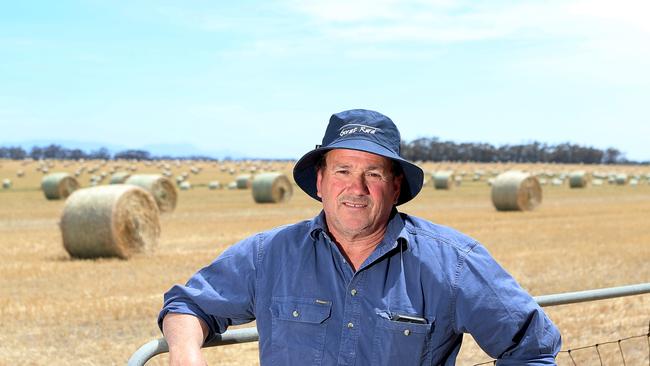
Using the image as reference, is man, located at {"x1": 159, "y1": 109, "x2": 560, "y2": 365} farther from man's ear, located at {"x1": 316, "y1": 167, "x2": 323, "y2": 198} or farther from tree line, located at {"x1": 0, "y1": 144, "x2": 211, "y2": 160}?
tree line, located at {"x1": 0, "y1": 144, "x2": 211, "y2": 160}

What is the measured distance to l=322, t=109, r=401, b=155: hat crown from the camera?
3176 mm

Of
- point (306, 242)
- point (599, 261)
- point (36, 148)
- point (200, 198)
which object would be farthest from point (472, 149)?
point (306, 242)

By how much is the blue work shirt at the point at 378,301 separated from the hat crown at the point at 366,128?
1.00 feet

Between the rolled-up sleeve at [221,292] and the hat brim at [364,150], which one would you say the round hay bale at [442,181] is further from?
the rolled-up sleeve at [221,292]

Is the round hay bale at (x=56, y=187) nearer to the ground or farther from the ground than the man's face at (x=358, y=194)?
nearer to the ground

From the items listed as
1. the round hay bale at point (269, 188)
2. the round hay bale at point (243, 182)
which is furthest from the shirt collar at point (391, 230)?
the round hay bale at point (243, 182)

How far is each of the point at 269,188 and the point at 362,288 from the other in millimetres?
31619

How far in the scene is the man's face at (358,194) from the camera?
322 cm

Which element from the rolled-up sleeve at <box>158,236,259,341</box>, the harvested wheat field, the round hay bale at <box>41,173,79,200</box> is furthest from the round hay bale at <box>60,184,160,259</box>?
the round hay bale at <box>41,173,79,200</box>

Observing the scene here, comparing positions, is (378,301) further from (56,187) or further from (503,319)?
(56,187)

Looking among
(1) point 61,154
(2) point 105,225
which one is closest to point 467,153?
(1) point 61,154

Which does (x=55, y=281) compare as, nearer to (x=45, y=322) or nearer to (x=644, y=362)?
(x=45, y=322)

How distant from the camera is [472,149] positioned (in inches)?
7121

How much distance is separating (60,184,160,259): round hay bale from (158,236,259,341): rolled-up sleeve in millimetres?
13183
